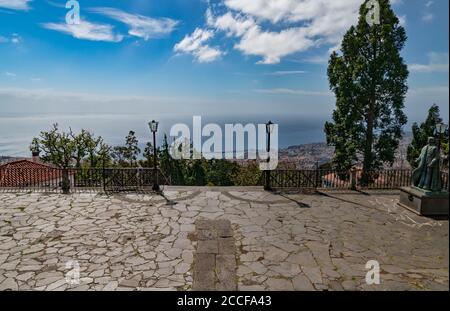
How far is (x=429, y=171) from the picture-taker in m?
8.59

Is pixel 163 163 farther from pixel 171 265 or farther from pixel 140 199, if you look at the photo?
pixel 171 265

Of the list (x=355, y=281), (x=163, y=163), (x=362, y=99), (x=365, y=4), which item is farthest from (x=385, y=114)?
(x=163, y=163)

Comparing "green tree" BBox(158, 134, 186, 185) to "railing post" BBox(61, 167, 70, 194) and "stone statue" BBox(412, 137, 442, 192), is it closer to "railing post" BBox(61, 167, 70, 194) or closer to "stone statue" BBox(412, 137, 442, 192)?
"railing post" BBox(61, 167, 70, 194)

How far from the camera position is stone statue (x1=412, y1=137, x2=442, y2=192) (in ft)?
27.6

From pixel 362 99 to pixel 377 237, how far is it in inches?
514

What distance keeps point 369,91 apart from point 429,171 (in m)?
10.6

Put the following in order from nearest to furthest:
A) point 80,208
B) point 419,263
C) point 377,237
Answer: point 419,263, point 377,237, point 80,208

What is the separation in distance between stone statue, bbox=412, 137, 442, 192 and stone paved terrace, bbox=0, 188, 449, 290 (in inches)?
42.8

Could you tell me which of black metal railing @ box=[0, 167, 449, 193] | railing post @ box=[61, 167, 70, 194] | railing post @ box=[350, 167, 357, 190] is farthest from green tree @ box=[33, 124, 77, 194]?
railing post @ box=[350, 167, 357, 190]

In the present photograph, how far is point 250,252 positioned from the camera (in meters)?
6.62

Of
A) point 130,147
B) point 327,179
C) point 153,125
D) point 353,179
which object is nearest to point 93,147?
point 130,147

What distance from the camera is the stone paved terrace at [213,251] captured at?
17.9 ft

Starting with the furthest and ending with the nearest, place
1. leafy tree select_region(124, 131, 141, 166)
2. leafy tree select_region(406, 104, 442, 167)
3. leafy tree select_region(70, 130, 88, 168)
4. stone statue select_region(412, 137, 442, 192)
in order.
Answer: leafy tree select_region(124, 131, 141, 166) < leafy tree select_region(70, 130, 88, 168) < leafy tree select_region(406, 104, 442, 167) < stone statue select_region(412, 137, 442, 192)
